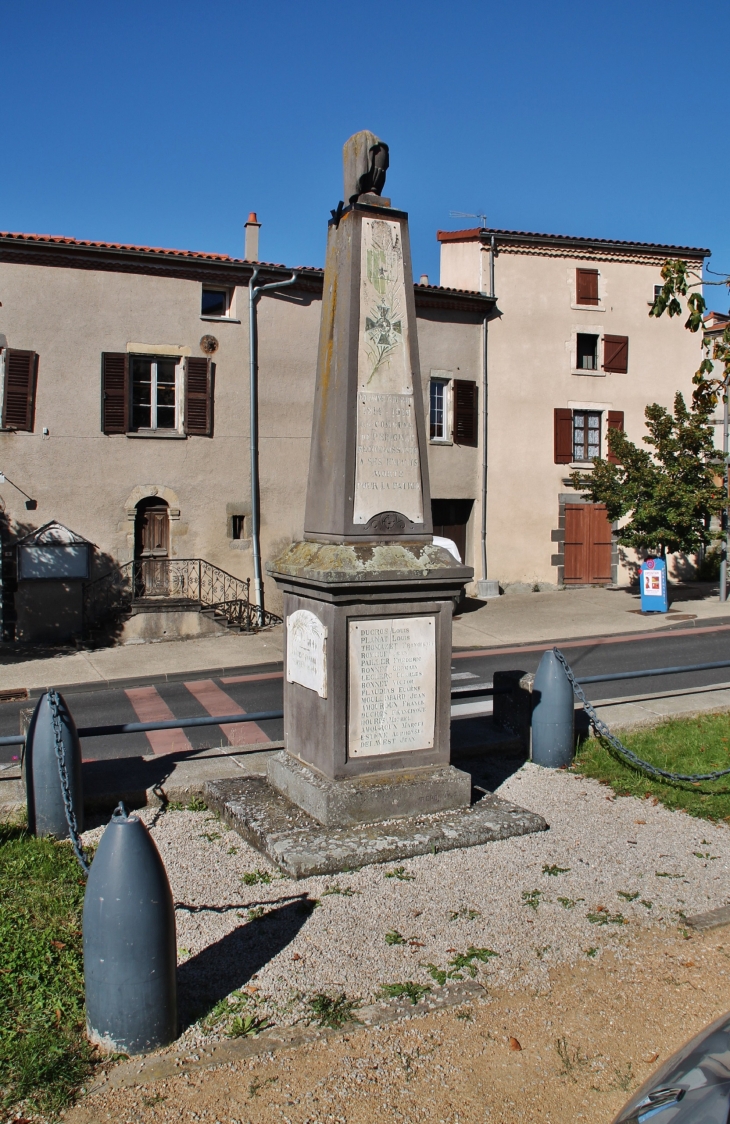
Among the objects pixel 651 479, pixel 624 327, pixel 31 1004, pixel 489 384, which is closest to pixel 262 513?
pixel 489 384

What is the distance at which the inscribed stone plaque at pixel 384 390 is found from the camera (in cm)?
574

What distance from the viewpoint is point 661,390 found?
939 inches

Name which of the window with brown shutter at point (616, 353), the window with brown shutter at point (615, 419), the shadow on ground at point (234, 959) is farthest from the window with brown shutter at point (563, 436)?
the shadow on ground at point (234, 959)

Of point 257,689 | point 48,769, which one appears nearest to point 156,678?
point 257,689

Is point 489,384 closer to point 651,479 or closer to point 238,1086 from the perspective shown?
point 651,479

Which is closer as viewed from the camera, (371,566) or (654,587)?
(371,566)

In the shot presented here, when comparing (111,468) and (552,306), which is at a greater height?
(552,306)

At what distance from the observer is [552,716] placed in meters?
7.35

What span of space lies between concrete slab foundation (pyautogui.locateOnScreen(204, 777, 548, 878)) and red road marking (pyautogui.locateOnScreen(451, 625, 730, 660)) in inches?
362

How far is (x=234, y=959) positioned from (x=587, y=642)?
1309cm

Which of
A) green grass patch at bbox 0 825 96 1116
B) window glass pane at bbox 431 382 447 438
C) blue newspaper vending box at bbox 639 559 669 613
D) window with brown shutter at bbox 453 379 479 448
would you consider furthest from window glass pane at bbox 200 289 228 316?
green grass patch at bbox 0 825 96 1116

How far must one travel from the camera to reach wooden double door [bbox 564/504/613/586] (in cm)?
2333

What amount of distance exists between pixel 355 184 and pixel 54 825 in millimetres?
4638

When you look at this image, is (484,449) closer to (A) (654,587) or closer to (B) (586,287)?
(B) (586,287)
